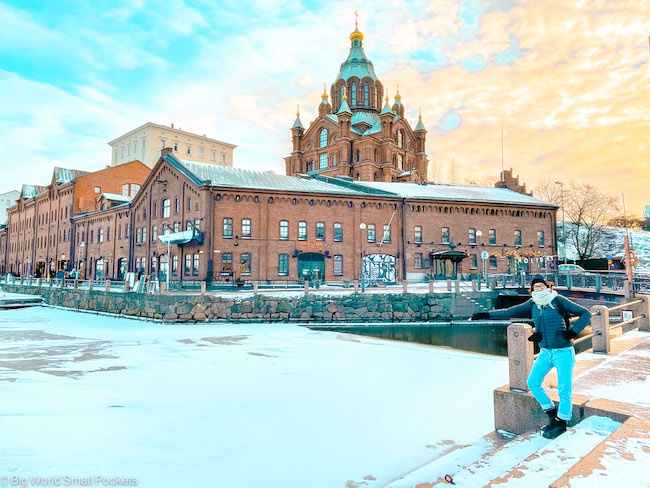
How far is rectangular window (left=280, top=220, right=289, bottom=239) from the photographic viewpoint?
1435 inches

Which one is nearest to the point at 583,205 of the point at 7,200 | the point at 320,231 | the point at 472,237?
the point at 472,237

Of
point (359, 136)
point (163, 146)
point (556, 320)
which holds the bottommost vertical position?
point (556, 320)

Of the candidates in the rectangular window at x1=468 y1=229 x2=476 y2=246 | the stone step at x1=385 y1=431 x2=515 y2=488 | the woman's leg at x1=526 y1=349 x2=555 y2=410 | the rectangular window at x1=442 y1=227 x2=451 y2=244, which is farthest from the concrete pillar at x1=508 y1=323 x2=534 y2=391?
the rectangular window at x1=468 y1=229 x2=476 y2=246

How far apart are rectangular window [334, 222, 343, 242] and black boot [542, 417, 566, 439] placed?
32.8 metres

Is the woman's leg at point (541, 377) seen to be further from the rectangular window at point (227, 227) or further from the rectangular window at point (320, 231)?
the rectangular window at point (320, 231)

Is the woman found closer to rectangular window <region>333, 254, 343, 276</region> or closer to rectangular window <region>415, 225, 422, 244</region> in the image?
rectangular window <region>333, 254, 343, 276</region>

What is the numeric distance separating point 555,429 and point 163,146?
246 ft

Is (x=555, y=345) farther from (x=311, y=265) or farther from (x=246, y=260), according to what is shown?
(x=311, y=265)

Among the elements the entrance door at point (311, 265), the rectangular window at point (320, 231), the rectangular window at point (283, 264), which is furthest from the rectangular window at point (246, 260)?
the rectangular window at point (320, 231)

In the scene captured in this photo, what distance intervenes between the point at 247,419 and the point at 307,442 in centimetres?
132

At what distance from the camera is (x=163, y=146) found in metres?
71.6

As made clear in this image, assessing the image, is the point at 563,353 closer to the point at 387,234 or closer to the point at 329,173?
the point at 387,234

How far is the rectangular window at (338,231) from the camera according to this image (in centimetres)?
3800

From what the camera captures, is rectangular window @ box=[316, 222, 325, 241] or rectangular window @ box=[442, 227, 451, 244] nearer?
rectangular window @ box=[316, 222, 325, 241]
